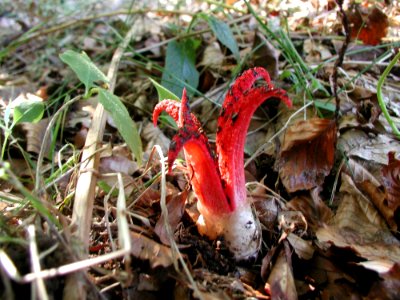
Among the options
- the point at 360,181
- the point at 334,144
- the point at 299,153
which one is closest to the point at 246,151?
the point at 299,153

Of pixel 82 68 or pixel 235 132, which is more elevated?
pixel 82 68

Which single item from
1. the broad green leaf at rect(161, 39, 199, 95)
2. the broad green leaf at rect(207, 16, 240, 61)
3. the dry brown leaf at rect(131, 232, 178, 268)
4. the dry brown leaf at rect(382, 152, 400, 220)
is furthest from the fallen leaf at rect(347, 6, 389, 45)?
the dry brown leaf at rect(131, 232, 178, 268)

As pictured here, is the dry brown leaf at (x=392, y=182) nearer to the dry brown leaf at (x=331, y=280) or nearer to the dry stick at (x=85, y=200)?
the dry brown leaf at (x=331, y=280)

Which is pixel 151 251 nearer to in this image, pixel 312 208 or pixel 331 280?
pixel 331 280

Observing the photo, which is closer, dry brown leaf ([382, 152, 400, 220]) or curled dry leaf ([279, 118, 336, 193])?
dry brown leaf ([382, 152, 400, 220])

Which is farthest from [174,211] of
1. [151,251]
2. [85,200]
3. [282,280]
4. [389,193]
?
[389,193]

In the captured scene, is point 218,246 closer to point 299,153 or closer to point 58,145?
point 299,153

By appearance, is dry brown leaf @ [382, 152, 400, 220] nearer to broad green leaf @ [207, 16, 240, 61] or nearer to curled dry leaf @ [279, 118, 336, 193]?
curled dry leaf @ [279, 118, 336, 193]
